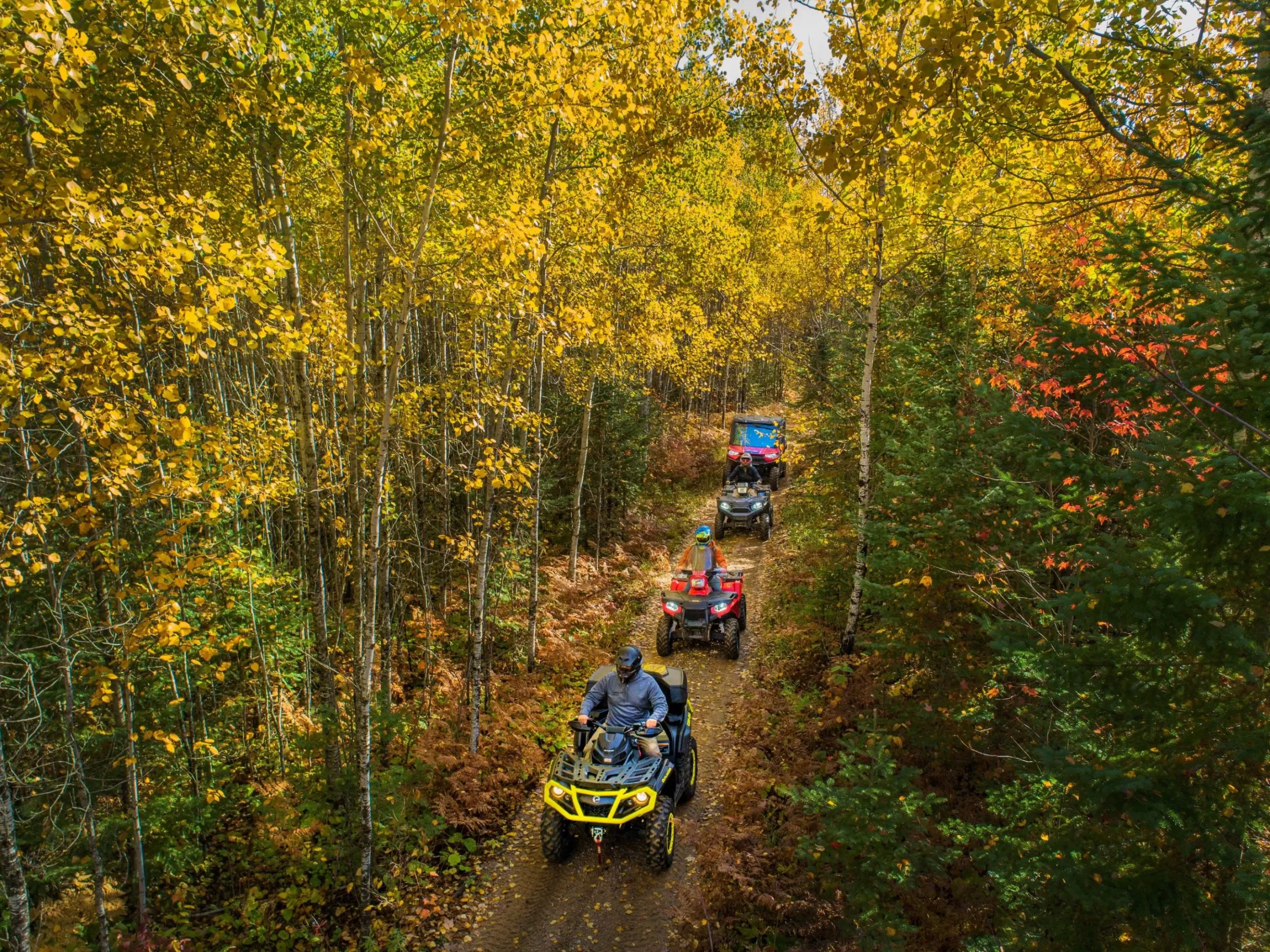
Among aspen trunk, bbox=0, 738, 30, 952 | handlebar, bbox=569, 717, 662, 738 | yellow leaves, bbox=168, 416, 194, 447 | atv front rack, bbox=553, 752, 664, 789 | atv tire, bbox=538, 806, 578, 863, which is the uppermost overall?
yellow leaves, bbox=168, 416, 194, 447

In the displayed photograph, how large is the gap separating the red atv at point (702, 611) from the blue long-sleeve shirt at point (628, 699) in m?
3.43

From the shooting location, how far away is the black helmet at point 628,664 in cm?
687

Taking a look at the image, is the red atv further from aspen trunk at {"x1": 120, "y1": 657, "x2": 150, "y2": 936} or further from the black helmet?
aspen trunk at {"x1": 120, "y1": 657, "x2": 150, "y2": 936}

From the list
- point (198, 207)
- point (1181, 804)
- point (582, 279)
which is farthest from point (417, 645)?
point (1181, 804)

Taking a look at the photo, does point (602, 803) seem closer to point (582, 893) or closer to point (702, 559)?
point (582, 893)

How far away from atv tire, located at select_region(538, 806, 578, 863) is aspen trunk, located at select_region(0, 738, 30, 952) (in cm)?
372

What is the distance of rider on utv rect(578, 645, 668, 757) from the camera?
6.83 meters

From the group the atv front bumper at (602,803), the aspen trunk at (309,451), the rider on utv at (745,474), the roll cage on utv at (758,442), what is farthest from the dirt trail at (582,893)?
the roll cage on utv at (758,442)

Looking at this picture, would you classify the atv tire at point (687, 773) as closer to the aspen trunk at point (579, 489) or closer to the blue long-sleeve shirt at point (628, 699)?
the blue long-sleeve shirt at point (628, 699)

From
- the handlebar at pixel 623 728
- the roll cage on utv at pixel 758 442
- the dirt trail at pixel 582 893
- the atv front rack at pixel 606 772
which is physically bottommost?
the dirt trail at pixel 582 893

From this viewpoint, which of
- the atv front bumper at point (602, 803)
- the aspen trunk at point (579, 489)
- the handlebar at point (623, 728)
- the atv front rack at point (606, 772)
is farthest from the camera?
the aspen trunk at point (579, 489)

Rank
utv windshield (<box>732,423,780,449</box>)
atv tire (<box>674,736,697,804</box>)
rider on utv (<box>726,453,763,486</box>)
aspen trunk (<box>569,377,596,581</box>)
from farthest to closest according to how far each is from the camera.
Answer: utv windshield (<box>732,423,780,449</box>) → rider on utv (<box>726,453,763,486</box>) → aspen trunk (<box>569,377,596,581</box>) → atv tire (<box>674,736,697,804</box>)

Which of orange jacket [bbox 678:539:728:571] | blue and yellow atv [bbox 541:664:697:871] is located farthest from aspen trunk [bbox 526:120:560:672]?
blue and yellow atv [bbox 541:664:697:871]

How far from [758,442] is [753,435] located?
270 millimetres
